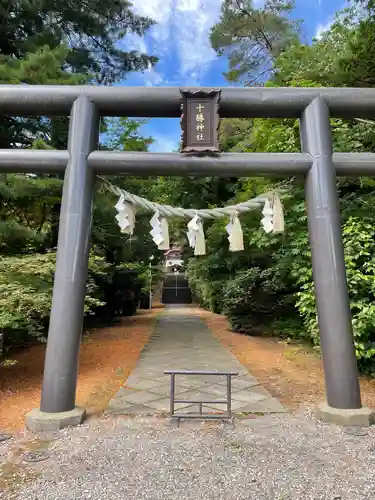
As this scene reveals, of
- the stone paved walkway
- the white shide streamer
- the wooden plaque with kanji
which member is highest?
the wooden plaque with kanji

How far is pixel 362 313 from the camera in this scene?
16.9 ft

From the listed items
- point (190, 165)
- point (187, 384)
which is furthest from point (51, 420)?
point (190, 165)

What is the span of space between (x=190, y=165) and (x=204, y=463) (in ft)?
10.5

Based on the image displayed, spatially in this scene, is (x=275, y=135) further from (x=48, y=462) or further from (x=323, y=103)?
(x=48, y=462)

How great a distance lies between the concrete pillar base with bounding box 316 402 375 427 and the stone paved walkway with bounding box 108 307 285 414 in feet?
2.05

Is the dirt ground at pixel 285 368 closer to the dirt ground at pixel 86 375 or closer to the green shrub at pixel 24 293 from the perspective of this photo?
the dirt ground at pixel 86 375

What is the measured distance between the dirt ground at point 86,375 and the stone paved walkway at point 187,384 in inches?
10.2

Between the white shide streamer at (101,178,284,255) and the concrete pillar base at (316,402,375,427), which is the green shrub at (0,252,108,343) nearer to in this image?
the white shide streamer at (101,178,284,255)

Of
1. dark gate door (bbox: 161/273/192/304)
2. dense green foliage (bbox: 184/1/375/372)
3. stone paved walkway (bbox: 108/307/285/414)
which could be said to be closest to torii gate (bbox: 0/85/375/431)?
stone paved walkway (bbox: 108/307/285/414)

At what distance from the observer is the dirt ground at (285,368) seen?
4.89 metres

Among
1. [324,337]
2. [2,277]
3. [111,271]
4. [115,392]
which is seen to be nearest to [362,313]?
[324,337]

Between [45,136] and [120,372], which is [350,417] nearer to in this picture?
[120,372]

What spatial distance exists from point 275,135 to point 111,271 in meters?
7.26

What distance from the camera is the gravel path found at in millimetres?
2453
